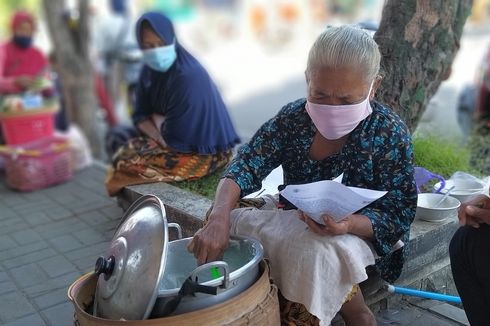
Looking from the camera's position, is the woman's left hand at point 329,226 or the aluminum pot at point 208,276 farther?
the woman's left hand at point 329,226

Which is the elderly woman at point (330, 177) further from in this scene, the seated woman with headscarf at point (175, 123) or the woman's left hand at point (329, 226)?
the seated woman with headscarf at point (175, 123)

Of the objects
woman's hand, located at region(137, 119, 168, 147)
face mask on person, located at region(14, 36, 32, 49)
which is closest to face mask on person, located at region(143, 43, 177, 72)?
woman's hand, located at region(137, 119, 168, 147)

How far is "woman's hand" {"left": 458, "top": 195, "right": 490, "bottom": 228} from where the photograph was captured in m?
1.94

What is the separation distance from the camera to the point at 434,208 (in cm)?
281

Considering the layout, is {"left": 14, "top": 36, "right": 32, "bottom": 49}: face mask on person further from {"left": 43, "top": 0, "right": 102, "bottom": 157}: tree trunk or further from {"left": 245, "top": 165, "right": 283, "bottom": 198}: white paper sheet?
{"left": 245, "top": 165, "right": 283, "bottom": 198}: white paper sheet

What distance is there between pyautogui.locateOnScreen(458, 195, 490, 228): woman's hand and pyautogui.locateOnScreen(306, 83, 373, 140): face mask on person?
0.51m

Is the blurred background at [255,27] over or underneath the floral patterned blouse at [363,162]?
underneath

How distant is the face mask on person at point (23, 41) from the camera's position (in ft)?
18.3

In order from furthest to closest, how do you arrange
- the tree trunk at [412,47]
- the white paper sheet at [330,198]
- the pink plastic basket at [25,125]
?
the pink plastic basket at [25,125]
the tree trunk at [412,47]
the white paper sheet at [330,198]

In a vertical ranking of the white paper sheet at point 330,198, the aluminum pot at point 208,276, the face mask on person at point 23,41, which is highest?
the face mask on person at point 23,41

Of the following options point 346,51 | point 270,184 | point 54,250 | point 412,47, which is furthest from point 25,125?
point 346,51

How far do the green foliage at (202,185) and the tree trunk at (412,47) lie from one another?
1248 mm

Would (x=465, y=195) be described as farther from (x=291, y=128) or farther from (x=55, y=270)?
(x=55, y=270)

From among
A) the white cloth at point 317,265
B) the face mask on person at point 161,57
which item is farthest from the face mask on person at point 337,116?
the face mask on person at point 161,57
